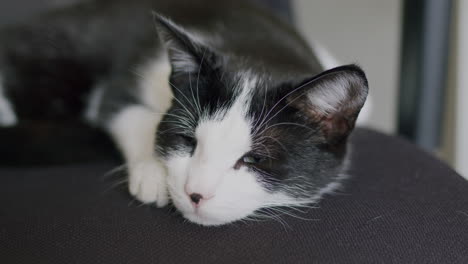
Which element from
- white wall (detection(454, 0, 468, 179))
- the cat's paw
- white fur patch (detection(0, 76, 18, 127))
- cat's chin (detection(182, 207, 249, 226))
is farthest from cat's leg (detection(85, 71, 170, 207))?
white wall (detection(454, 0, 468, 179))

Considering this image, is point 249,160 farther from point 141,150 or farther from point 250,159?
point 141,150

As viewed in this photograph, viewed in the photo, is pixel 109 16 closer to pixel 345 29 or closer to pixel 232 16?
pixel 232 16

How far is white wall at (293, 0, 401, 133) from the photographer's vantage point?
7.03 ft

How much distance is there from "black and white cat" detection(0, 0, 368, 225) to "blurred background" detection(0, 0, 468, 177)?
315 millimetres

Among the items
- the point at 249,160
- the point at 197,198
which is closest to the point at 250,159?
the point at 249,160

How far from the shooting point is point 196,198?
837 millimetres

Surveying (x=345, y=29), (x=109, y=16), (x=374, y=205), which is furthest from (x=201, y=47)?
(x=345, y=29)

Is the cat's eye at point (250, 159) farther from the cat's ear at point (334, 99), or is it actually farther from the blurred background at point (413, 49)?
the blurred background at point (413, 49)

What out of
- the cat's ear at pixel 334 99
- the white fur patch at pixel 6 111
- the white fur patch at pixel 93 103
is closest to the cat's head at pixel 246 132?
the cat's ear at pixel 334 99

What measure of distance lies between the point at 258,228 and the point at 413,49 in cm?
82

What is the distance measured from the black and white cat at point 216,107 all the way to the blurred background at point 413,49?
315 mm

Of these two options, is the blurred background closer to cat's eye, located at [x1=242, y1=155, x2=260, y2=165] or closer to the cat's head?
the cat's head

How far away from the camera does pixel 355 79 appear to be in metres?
0.83

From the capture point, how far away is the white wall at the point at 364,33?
2.14m
